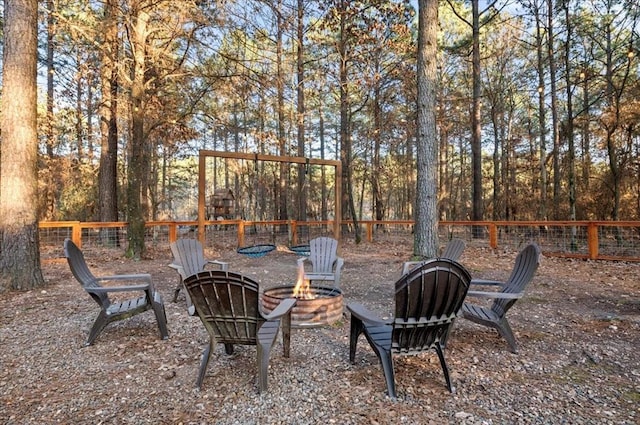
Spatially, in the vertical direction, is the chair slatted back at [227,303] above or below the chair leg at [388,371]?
above

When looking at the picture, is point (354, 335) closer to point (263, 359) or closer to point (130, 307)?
point (263, 359)

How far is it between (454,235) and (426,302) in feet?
28.6

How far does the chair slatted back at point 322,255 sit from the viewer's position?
491 cm

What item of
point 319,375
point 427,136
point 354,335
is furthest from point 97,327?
point 427,136

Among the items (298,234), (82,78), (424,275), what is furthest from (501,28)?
(424,275)

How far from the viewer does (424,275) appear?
2129 mm

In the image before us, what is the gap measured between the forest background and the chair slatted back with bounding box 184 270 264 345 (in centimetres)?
611

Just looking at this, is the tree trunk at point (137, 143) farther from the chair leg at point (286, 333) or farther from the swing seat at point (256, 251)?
the chair leg at point (286, 333)

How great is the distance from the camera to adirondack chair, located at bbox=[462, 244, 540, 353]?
109 inches

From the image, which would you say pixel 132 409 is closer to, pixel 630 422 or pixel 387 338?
pixel 387 338

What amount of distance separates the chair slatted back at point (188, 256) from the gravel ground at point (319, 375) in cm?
48

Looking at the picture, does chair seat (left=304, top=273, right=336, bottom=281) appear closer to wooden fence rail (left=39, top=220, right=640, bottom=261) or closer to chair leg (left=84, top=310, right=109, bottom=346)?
chair leg (left=84, top=310, right=109, bottom=346)

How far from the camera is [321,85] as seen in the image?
9.13 metres

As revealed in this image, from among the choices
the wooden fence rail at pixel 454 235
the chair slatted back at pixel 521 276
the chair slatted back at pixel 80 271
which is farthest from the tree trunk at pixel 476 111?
the chair slatted back at pixel 80 271
